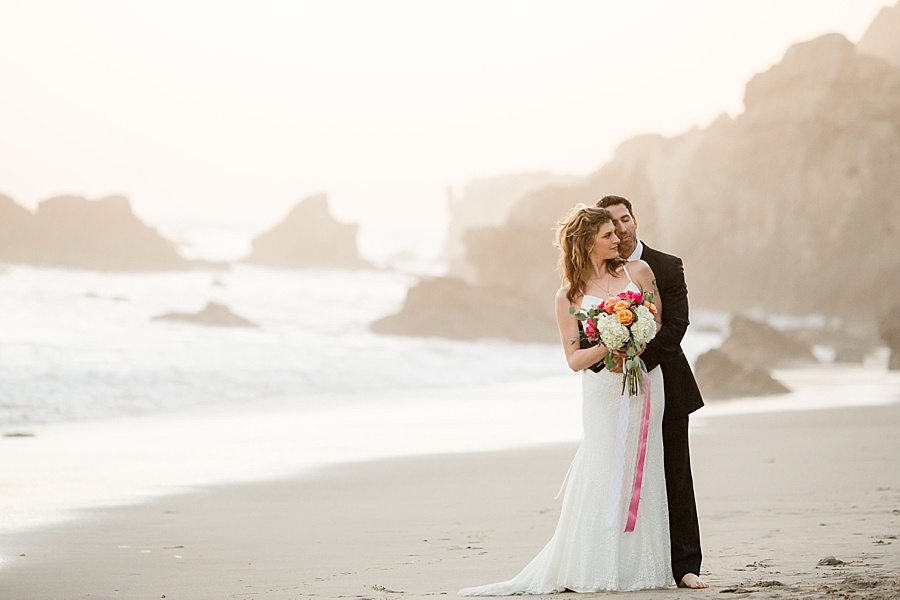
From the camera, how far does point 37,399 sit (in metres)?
16.7

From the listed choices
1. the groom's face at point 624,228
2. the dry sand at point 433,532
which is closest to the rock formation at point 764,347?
the dry sand at point 433,532

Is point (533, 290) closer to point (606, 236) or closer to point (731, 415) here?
point (731, 415)

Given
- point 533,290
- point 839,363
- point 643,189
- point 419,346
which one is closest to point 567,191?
point 643,189

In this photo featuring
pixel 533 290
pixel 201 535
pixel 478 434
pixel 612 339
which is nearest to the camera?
pixel 612 339

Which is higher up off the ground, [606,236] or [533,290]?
[533,290]

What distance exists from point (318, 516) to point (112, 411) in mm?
9181

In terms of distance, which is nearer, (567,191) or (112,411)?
(112,411)

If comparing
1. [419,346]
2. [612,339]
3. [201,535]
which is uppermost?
[419,346]

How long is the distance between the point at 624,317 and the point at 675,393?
0.61 m

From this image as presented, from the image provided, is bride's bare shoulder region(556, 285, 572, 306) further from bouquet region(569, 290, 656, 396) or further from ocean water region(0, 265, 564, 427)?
ocean water region(0, 265, 564, 427)

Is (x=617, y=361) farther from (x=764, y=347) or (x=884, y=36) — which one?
(x=884, y=36)

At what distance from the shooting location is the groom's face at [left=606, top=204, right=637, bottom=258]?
527cm

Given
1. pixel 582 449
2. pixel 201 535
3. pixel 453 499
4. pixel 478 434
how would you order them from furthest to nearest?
pixel 478 434 < pixel 453 499 < pixel 201 535 < pixel 582 449

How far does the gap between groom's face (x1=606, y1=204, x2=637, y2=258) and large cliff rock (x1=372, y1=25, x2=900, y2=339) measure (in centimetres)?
4621
